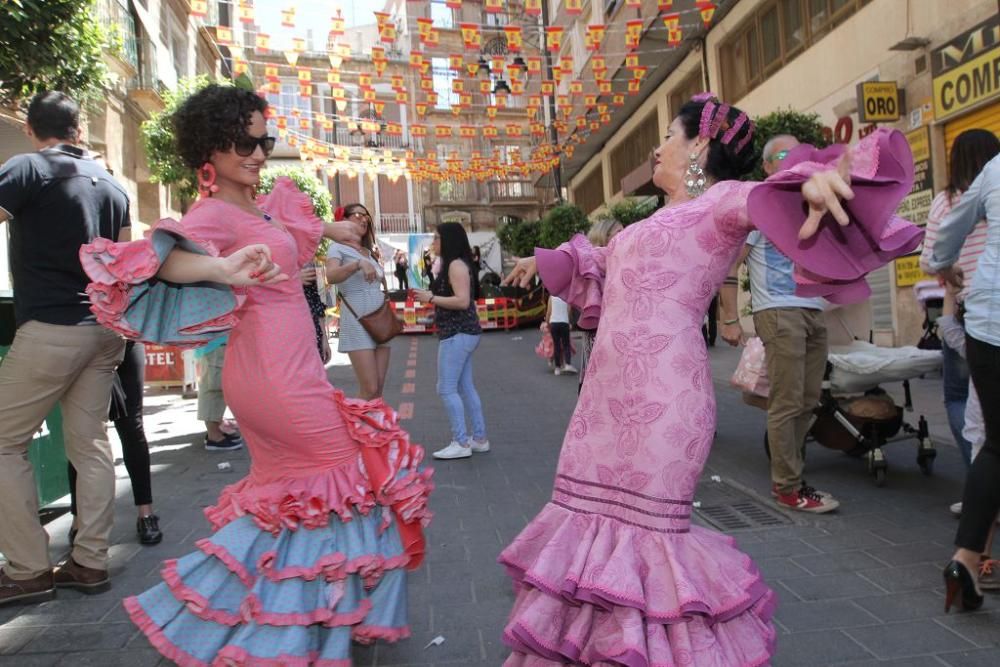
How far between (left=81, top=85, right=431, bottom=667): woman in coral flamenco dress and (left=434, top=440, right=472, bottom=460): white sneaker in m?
3.31

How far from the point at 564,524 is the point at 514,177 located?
41695mm

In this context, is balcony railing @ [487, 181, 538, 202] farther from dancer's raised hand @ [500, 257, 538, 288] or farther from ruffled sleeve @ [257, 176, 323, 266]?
dancer's raised hand @ [500, 257, 538, 288]

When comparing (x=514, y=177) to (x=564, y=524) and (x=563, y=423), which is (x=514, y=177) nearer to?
(x=563, y=423)

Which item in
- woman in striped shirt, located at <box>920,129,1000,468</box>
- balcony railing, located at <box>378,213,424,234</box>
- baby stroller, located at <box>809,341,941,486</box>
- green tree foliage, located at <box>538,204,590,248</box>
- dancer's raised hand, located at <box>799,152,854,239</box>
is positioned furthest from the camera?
balcony railing, located at <box>378,213,424,234</box>

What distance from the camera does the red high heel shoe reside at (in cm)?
278

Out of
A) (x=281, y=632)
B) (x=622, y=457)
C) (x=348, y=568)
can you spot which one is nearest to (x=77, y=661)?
(x=281, y=632)

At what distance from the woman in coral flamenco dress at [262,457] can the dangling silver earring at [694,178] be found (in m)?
1.25

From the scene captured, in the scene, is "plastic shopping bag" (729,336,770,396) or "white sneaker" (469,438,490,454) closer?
"plastic shopping bag" (729,336,770,396)

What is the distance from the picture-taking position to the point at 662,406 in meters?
2.00

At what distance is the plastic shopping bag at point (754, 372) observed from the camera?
4977 millimetres

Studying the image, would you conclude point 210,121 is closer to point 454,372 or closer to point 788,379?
point 788,379

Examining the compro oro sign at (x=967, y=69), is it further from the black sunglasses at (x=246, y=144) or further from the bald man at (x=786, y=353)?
the black sunglasses at (x=246, y=144)

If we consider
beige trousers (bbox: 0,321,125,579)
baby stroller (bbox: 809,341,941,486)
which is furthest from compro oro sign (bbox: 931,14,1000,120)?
beige trousers (bbox: 0,321,125,579)

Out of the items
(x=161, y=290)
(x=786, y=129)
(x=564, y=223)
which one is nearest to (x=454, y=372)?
(x=161, y=290)
